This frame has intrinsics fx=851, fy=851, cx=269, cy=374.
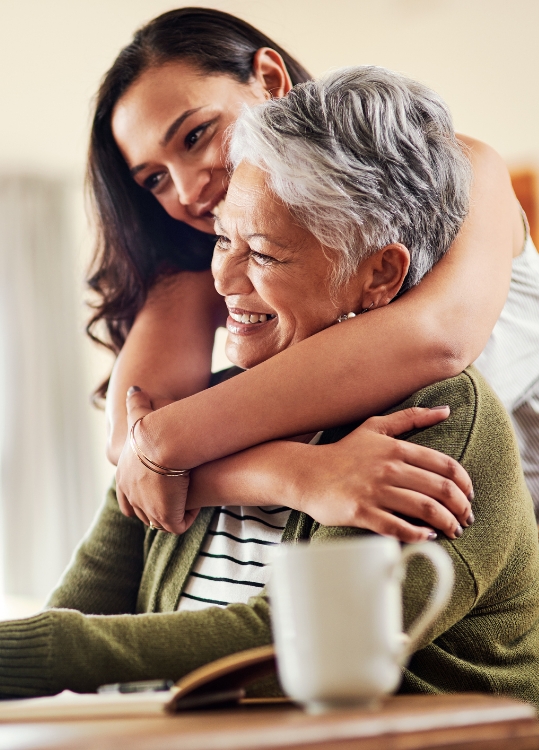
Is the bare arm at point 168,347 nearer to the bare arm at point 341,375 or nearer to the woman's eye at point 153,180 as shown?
the woman's eye at point 153,180

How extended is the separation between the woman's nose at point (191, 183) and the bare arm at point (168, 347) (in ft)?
0.65

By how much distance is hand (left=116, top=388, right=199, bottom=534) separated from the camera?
126cm

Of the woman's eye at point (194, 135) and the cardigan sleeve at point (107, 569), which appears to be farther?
the woman's eye at point (194, 135)

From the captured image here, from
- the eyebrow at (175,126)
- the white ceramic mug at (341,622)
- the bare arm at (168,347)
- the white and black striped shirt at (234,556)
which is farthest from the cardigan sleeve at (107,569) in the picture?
the white ceramic mug at (341,622)

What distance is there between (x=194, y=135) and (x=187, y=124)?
3cm

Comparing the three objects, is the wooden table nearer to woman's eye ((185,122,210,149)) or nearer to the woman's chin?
the woman's chin

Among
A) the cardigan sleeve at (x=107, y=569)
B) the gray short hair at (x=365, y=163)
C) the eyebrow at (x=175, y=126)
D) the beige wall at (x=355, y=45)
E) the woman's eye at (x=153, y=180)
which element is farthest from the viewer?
the beige wall at (x=355, y=45)

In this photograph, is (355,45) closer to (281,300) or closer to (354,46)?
(354,46)

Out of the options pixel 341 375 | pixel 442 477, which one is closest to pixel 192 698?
pixel 442 477

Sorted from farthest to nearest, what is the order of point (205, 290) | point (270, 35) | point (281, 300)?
point (270, 35) → point (205, 290) → point (281, 300)

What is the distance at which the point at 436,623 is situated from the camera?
3.18ft

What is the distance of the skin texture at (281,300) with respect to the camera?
105cm

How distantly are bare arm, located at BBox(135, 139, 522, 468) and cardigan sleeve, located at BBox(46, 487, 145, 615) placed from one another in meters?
0.38

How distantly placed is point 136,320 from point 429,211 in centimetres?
74
